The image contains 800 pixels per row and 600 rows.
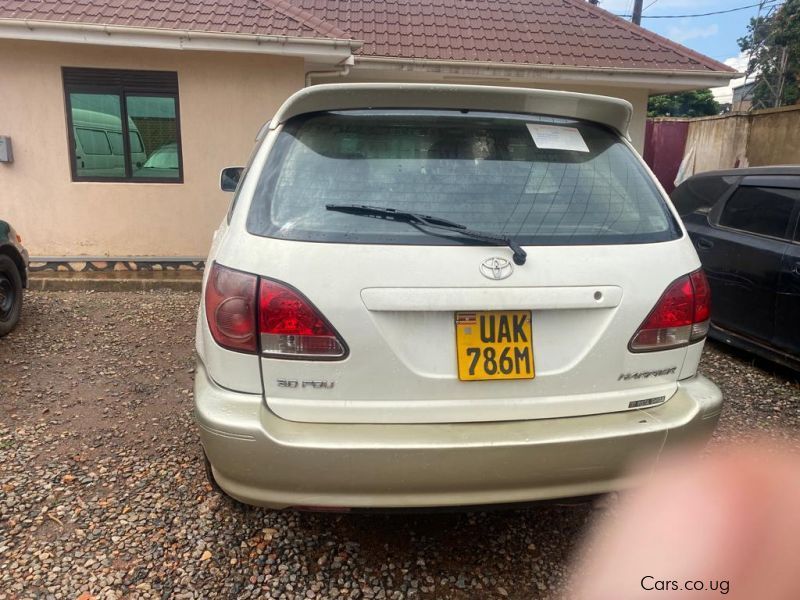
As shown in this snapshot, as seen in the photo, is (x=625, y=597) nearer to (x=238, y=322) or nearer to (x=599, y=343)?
(x=599, y=343)

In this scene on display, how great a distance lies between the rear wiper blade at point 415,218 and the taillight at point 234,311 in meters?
0.38

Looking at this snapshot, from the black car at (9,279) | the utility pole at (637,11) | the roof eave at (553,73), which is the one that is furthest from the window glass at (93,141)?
the utility pole at (637,11)

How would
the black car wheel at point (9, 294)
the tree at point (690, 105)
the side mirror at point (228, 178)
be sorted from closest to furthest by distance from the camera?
the side mirror at point (228, 178)
the black car wheel at point (9, 294)
the tree at point (690, 105)

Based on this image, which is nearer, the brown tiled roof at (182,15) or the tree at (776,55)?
the brown tiled roof at (182,15)

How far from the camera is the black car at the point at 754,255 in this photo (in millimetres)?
4121

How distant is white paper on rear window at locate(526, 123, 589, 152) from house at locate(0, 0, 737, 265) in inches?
188

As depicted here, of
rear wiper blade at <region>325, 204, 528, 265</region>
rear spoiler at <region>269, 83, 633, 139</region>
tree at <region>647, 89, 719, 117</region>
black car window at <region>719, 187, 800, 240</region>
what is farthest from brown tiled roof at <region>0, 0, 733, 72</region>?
tree at <region>647, 89, 719, 117</region>

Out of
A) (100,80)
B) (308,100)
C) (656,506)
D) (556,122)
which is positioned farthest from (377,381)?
(100,80)

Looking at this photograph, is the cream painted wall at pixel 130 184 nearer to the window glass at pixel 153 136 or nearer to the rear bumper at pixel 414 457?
the window glass at pixel 153 136

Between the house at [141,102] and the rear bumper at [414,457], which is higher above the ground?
the house at [141,102]

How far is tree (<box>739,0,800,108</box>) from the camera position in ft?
73.8

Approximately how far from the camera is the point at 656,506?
7.75 ft

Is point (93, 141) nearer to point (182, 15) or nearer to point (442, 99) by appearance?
point (182, 15)

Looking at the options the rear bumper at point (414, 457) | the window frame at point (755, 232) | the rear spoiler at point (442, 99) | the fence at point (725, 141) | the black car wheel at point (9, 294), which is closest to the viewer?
the rear bumper at point (414, 457)
